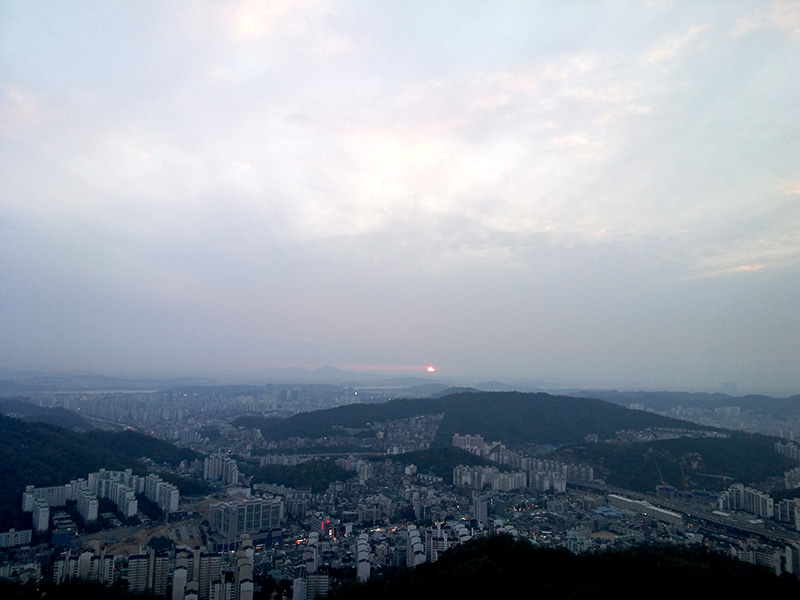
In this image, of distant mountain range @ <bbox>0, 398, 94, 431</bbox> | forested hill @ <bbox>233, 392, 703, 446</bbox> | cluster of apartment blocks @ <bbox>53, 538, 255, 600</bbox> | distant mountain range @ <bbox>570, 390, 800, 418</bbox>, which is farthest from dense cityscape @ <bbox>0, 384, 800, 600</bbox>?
distant mountain range @ <bbox>0, 398, 94, 431</bbox>

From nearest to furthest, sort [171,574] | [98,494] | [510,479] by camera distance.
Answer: [171,574] < [98,494] < [510,479]

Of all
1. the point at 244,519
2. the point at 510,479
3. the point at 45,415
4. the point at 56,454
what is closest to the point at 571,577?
the point at 244,519

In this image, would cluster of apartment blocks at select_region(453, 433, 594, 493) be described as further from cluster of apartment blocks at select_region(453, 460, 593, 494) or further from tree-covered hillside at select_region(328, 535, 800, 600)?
tree-covered hillside at select_region(328, 535, 800, 600)

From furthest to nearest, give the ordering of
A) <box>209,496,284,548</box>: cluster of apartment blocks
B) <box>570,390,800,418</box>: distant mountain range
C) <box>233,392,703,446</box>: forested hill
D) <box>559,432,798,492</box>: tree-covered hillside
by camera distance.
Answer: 1. <box>233,392,703,446</box>: forested hill
2. <box>570,390,800,418</box>: distant mountain range
3. <box>559,432,798,492</box>: tree-covered hillside
4. <box>209,496,284,548</box>: cluster of apartment blocks

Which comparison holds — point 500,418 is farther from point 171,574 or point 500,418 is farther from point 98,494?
point 171,574

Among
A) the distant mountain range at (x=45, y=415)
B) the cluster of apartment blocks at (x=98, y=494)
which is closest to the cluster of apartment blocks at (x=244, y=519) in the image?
the cluster of apartment blocks at (x=98, y=494)

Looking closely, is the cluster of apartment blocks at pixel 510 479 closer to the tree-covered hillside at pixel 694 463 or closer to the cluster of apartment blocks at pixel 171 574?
the tree-covered hillside at pixel 694 463
